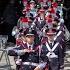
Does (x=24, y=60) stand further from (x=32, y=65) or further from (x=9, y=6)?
(x=9, y=6)

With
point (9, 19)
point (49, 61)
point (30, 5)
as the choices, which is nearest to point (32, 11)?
point (30, 5)

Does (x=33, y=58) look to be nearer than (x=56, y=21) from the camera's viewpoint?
Yes

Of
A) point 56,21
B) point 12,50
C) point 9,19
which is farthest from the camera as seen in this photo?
point 9,19

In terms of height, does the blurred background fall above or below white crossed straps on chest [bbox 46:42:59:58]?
below

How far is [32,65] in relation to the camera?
33.4 feet

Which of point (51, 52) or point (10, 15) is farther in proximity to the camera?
point (10, 15)

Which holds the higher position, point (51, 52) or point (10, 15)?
point (51, 52)

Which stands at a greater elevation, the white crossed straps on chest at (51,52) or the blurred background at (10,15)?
the white crossed straps on chest at (51,52)

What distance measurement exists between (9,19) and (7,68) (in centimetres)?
578

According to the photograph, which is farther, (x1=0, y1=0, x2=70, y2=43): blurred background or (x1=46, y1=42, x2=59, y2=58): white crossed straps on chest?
(x1=0, y1=0, x2=70, y2=43): blurred background

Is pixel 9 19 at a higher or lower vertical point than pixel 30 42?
lower

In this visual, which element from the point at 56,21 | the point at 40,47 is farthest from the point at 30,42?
the point at 56,21

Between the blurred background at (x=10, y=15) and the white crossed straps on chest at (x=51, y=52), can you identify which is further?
the blurred background at (x=10, y=15)

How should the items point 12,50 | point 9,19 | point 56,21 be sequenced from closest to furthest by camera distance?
1. point 12,50
2. point 56,21
3. point 9,19
